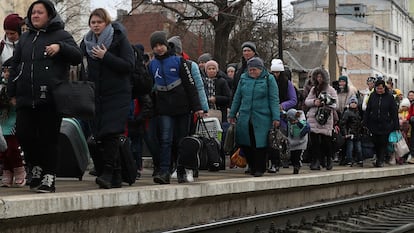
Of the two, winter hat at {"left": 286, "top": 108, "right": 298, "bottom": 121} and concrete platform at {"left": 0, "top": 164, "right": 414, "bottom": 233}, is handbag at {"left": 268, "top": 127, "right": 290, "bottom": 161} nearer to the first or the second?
concrete platform at {"left": 0, "top": 164, "right": 414, "bottom": 233}

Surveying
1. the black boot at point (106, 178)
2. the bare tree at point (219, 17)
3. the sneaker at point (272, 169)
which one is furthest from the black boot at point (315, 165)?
the bare tree at point (219, 17)

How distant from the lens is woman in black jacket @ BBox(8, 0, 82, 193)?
26.5ft

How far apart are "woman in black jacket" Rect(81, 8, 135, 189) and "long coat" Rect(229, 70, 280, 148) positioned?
3.26m

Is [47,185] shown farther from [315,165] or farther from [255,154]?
[315,165]

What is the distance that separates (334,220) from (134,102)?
3.05 metres

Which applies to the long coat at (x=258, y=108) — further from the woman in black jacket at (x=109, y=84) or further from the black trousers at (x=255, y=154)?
the woman in black jacket at (x=109, y=84)

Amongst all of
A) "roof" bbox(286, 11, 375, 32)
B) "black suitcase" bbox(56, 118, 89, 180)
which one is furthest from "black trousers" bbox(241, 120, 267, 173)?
"roof" bbox(286, 11, 375, 32)

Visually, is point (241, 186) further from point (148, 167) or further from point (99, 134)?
point (148, 167)

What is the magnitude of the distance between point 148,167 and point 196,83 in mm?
5328

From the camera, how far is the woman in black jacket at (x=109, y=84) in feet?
29.2

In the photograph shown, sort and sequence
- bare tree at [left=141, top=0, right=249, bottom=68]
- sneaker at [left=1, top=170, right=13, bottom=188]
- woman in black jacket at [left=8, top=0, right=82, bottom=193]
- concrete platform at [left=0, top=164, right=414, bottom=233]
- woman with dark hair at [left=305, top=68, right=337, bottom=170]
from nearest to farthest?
1. concrete platform at [left=0, top=164, right=414, bottom=233]
2. woman in black jacket at [left=8, top=0, right=82, bottom=193]
3. sneaker at [left=1, top=170, right=13, bottom=188]
4. woman with dark hair at [left=305, top=68, right=337, bottom=170]
5. bare tree at [left=141, top=0, right=249, bottom=68]

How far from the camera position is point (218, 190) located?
10164 millimetres

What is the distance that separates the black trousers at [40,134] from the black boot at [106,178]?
0.69 m

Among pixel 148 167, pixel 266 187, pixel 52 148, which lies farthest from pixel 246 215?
pixel 148 167
